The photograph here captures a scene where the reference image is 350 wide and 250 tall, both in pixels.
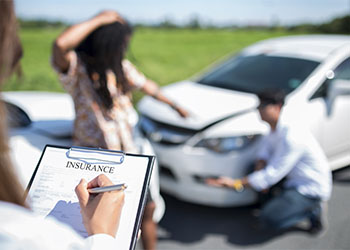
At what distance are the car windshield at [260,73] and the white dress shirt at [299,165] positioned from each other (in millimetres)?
802

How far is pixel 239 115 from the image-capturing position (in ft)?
9.94

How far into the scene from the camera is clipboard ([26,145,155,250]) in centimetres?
116

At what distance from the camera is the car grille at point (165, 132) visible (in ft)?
9.80

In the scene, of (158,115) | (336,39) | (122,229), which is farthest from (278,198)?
(336,39)

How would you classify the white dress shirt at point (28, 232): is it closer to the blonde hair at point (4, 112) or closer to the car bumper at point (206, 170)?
the blonde hair at point (4, 112)

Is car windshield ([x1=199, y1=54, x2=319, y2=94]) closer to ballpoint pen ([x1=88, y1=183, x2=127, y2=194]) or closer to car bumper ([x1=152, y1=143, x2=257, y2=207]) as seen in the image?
car bumper ([x1=152, y1=143, x2=257, y2=207])

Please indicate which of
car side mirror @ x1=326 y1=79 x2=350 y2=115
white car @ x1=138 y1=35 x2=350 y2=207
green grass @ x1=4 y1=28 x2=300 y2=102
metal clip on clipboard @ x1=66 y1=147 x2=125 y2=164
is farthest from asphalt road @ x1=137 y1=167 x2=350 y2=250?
green grass @ x1=4 y1=28 x2=300 y2=102

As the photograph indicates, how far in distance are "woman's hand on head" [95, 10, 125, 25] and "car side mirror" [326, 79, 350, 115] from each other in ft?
6.72

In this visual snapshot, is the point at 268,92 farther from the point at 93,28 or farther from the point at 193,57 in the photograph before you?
the point at 193,57

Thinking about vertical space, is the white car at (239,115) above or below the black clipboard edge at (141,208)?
below

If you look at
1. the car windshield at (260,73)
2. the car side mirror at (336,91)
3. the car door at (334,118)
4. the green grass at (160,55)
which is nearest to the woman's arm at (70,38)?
the car windshield at (260,73)

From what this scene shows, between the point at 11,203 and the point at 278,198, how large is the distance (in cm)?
239

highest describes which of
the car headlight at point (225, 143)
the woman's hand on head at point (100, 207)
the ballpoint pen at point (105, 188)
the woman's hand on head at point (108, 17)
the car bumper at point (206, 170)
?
the woman's hand on head at point (108, 17)

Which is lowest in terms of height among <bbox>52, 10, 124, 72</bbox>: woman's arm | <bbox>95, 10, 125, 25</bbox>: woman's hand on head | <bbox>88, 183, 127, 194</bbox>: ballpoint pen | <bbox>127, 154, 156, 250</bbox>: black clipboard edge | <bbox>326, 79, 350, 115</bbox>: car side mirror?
<bbox>326, 79, 350, 115</bbox>: car side mirror
